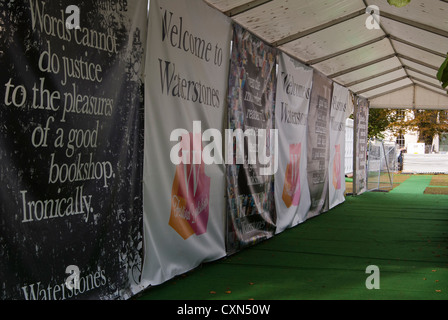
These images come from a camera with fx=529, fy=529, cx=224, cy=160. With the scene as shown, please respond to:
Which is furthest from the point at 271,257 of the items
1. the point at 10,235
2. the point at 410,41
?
the point at 410,41

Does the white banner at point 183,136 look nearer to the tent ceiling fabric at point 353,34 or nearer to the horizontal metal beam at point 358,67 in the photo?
the tent ceiling fabric at point 353,34

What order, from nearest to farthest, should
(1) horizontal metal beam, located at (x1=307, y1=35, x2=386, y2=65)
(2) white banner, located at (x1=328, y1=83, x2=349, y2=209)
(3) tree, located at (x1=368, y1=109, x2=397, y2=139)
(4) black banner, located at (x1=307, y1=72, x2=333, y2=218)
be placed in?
1. (1) horizontal metal beam, located at (x1=307, y1=35, x2=386, y2=65)
2. (4) black banner, located at (x1=307, y1=72, x2=333, y2=218)
3. (2) white banner, located at (x1=328, y1=83, x2=349, y2=209)
4. (3) tree, located at (x1=368, y1=109, x2=397, y2=139)

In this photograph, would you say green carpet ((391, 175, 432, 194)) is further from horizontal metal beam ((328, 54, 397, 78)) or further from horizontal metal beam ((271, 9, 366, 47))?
horizontal metal beam ((271, 9, 366, 47))

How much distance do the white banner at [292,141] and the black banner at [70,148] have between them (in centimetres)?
424

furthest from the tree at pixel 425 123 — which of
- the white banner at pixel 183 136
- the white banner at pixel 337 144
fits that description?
the white banner at pixel 183 136

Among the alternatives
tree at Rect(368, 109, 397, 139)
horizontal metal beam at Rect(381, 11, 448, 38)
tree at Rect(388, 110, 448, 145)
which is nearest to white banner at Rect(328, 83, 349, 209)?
horizontal metal beam at Rect(381, 11, 448, 38)

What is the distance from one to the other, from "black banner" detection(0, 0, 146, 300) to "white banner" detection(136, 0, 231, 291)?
21 cm

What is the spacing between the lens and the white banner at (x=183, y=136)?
493cm

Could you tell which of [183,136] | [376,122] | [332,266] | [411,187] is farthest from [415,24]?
[376,122]

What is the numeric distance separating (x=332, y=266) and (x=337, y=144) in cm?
733

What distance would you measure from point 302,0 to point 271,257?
3208 millimetres

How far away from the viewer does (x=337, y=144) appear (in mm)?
12992

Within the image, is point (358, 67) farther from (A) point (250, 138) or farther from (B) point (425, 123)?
(B) point (425, 123)

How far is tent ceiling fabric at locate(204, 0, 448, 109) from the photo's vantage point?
6.72 m
